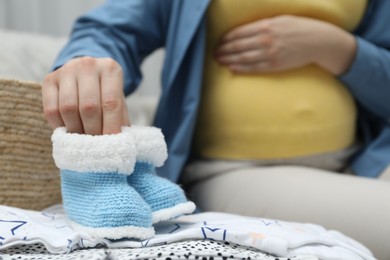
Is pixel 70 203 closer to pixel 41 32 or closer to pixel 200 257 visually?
pixel 200 257

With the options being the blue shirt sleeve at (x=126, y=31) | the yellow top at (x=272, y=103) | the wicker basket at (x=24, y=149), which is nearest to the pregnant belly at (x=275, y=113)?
the yellow top at (x=272, y=103)

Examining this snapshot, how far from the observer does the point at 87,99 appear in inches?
20.0

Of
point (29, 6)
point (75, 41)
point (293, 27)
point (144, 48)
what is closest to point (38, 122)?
point (75, 41)

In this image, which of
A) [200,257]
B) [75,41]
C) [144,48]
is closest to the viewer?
[200,257]

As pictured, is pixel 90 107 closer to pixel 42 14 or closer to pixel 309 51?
pixel 309 51

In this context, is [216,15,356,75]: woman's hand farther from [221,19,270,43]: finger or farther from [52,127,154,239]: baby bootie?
[52,127,154,239]: baby bootie

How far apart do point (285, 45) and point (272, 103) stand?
9 cm

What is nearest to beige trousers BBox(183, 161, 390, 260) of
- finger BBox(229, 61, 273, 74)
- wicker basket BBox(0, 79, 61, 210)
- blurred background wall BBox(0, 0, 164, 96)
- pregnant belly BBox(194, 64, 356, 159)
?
pregnant belly BBox(194, 64, 356, 159)

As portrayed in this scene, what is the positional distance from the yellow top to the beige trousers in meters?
0.04

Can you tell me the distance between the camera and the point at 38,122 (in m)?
0.66

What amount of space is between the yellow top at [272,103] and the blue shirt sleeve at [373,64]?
3cm

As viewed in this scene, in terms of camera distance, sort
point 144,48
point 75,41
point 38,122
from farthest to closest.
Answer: point 144,48 → point 75,41 → point 38,122

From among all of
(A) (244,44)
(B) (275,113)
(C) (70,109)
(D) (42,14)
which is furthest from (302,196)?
(D) (42,14)

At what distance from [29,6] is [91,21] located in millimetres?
639
